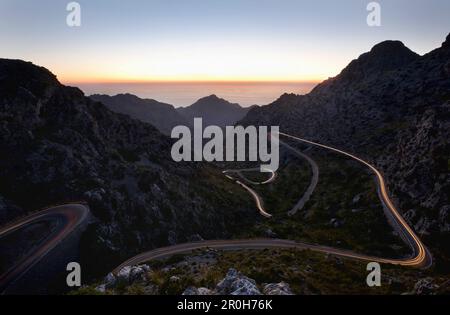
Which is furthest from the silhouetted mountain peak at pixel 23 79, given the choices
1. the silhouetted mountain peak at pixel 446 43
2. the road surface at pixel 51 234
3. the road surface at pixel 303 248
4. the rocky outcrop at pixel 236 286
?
the silhouetted mountain peak at pixel 446 43

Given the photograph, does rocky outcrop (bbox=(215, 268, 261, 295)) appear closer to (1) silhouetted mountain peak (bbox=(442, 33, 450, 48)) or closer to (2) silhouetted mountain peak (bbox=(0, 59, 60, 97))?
(2) silhouetted mountain peak (bbox=(0, 59, 60, 97))

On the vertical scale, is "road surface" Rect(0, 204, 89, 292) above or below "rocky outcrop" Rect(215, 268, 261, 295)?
below

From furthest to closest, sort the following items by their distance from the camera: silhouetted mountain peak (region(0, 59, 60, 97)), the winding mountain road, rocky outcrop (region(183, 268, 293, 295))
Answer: silhouetted mountain peak (region(0, 59, 60, 97))
the winding mountain road
rocky outcrop (region(183, 268, 293, 295))

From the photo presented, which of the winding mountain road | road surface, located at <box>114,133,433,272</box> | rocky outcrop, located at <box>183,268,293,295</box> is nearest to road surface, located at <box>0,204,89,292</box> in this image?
the winding mountain road

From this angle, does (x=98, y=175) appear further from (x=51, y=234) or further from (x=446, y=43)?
(x=446, y=43)

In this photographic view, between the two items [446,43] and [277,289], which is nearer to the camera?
[277,289]

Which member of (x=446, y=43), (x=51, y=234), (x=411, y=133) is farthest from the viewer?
(x=446, y=43)

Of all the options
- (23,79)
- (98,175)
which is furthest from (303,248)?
(23,79)

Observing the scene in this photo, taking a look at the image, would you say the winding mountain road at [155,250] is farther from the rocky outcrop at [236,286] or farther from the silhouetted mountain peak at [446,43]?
the silhouetted mountain peak at [446,43]
